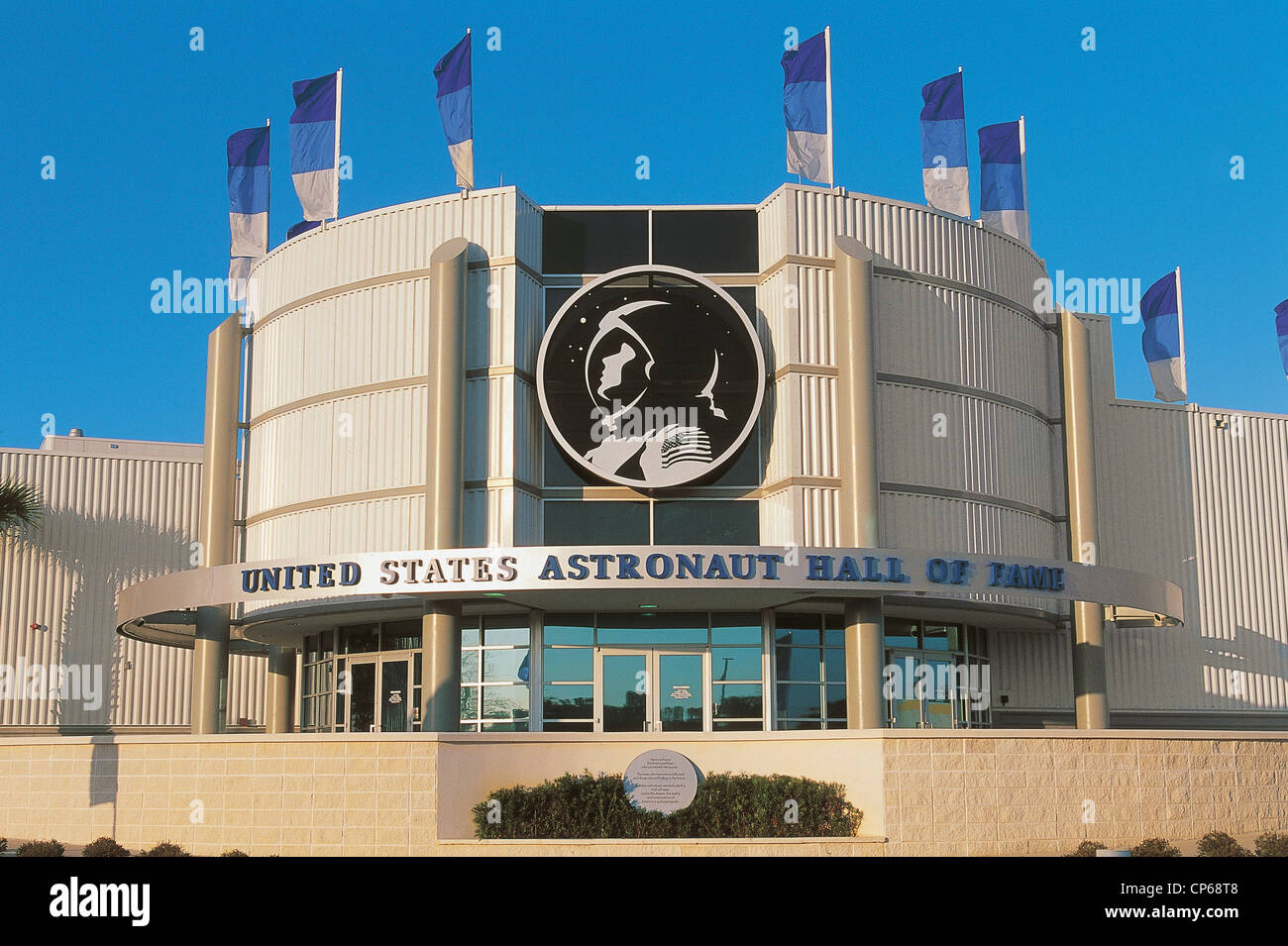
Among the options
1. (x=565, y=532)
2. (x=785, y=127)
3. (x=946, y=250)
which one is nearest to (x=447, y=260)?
(x=565, y=532)

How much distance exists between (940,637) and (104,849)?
774 inches

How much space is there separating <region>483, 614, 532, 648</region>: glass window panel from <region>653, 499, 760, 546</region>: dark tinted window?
141 inches

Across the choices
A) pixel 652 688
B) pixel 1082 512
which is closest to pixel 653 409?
pixel 652 688

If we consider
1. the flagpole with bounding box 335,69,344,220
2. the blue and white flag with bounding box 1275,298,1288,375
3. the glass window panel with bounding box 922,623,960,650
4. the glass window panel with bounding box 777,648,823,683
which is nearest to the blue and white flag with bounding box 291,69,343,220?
the flagpole with bounding box 335,69,344,220

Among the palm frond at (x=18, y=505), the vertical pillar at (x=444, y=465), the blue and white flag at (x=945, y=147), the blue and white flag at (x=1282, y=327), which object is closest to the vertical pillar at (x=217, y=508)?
the palm frond at (x=18, y=505)

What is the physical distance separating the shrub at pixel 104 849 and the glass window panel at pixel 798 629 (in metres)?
14.5

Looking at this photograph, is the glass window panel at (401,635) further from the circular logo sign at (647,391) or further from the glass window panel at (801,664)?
the glass window panel at (801,664)

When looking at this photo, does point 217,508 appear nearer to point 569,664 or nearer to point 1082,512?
point 569,664

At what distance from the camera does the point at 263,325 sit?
35.4 meters

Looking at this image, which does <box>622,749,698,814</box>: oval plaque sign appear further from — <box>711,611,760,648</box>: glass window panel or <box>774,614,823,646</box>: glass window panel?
<box>774,614,823,646</box>: glass window panel

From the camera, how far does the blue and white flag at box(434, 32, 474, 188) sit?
1309 inches

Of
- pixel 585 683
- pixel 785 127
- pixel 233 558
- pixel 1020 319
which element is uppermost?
pixel 785 127

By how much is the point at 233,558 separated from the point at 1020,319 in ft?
68.6

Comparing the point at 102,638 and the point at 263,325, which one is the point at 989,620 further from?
the point at 102,638
